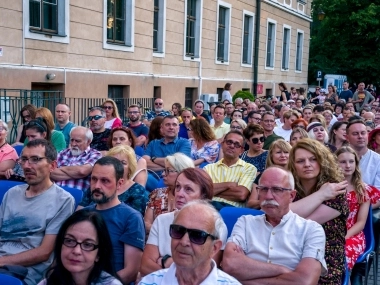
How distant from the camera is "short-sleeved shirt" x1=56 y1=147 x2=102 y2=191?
5562mm

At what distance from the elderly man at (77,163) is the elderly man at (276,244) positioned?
2.29 meters

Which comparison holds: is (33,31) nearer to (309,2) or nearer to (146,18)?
(146,18)

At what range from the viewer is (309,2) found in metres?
34.2

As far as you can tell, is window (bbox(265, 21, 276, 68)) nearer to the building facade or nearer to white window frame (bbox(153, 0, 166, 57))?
the building facade

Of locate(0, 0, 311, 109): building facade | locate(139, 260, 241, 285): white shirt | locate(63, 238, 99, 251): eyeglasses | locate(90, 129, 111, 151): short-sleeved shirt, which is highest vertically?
locate(0, 0, 311, 109): building facade

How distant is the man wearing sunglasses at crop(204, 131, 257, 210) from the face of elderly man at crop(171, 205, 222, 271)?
1.98 metres

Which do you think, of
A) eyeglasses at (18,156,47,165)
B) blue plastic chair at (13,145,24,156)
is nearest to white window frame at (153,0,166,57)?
blue plastic chair at (13,145,24,156)

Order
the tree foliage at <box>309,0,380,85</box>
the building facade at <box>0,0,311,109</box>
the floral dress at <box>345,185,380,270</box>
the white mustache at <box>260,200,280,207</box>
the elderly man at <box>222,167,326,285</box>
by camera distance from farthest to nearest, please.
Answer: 1. the tree foliage at <box>309,0,380,85</box>
2. the building facade at <box>0,0,311,109</box>
3. the floral dress at <box>345,185,380,270</box>
4. the white mustache at <box>260,200,280,207</box>
5. the elderly man at <box>222,167,326,285</box>

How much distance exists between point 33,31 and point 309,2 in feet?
82.5

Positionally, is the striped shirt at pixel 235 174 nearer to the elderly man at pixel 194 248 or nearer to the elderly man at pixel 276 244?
the elderly man at pixel 276 244

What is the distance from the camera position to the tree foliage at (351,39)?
35175 mm

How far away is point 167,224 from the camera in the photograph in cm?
379

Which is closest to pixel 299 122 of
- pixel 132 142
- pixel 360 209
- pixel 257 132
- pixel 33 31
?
pixel 257 132

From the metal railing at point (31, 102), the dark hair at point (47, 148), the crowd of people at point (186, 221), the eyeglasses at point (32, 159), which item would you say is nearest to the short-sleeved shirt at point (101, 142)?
the crowd of people at point (186, 221)
